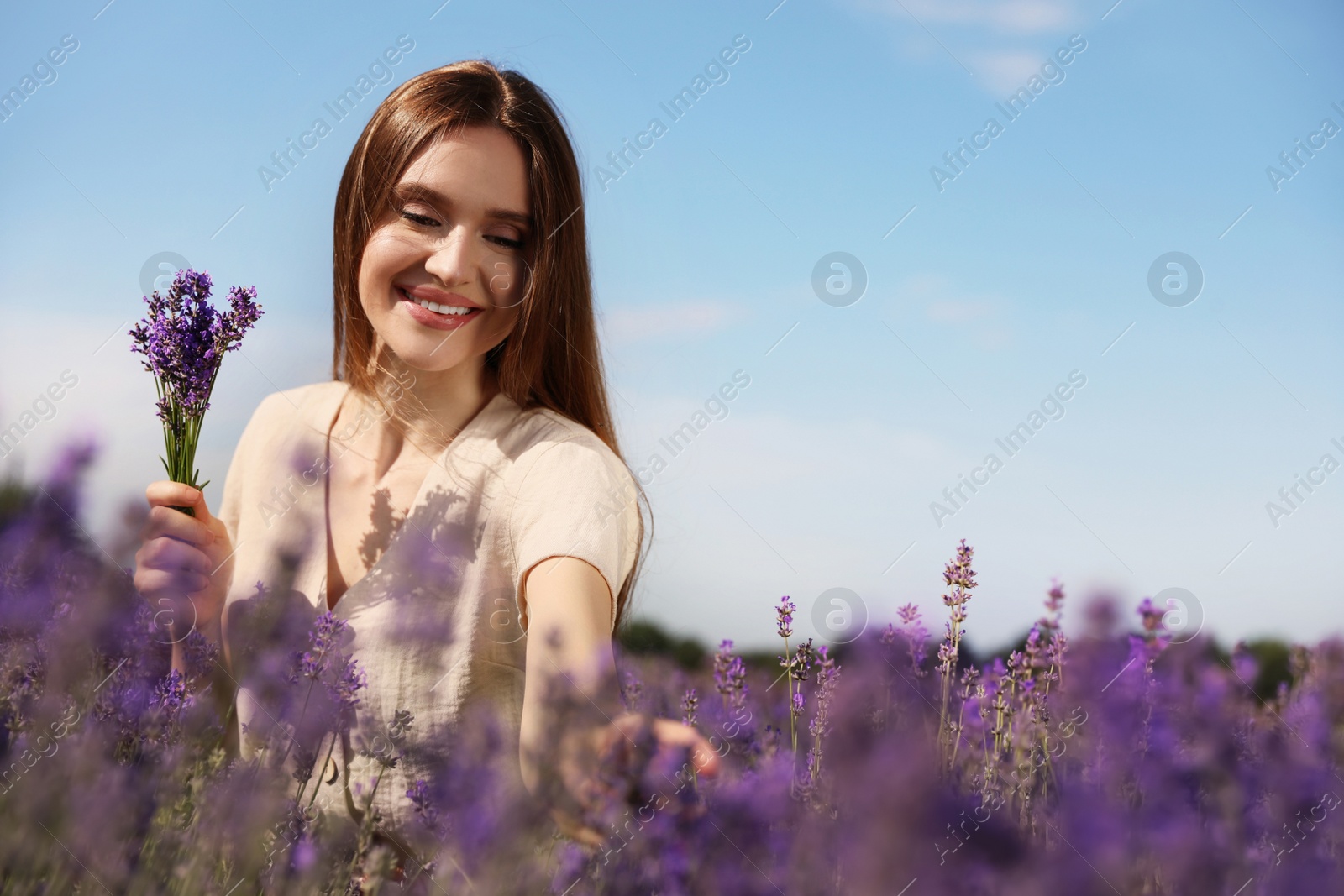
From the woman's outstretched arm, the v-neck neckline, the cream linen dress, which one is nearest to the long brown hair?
the v-neck neckline

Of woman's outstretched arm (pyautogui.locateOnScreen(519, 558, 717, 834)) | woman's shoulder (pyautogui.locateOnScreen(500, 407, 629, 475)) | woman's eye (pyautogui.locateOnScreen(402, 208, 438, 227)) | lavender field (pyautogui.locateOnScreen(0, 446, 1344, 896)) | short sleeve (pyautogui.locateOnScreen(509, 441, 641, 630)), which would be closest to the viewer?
lavender field (pyautogui.locateOnScreen(0, 446, 1344, 896))

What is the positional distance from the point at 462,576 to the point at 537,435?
0.38 m

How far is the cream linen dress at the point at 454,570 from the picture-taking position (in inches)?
81.0

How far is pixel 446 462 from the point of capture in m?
2.39

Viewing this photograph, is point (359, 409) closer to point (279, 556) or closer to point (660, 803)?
point (279, 556)

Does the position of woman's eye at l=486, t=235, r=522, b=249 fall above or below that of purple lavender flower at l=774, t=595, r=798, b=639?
above

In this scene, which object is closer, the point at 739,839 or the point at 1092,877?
the point at 1092,877

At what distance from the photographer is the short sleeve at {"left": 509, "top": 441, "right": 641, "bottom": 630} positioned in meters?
1.94

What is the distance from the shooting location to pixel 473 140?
2324mm

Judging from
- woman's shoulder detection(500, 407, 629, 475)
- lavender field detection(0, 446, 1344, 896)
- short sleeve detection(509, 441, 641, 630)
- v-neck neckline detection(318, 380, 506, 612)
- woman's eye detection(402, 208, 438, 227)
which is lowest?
lavender field detection(0, 446, 1344, 896)

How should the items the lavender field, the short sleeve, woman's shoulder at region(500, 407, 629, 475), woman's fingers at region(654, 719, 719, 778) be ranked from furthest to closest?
woman's shoulder at region(500, 407, 629, 475) → the short sleeve → woman's fingers at region(654, 719, 719, 778) → the lavender field

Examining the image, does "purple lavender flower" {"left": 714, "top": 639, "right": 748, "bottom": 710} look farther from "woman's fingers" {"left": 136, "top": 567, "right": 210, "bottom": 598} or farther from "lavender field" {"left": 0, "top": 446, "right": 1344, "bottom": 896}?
"woman's fingers" {"left": 136, "top": 567, "right": 210, "bottom": 598}

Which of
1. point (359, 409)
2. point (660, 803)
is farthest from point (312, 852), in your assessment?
point (359, 409)

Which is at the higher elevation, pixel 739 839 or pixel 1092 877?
pixel 739 839
